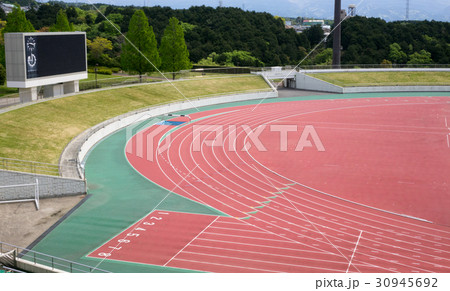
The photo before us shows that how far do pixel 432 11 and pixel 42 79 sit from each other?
54.7 meters

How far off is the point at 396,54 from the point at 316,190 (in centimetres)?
6698

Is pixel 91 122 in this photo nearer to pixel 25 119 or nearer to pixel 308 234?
pixel 25 119

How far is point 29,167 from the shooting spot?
80.7ft

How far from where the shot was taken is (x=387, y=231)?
18.9 meters

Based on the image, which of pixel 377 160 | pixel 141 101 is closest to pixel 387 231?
pixel 377 160

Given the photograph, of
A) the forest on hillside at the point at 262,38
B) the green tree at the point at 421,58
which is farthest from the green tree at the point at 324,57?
the green tree at the point at 421,58

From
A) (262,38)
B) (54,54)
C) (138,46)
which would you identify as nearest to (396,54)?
(262,38)

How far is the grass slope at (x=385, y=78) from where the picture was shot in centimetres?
6072

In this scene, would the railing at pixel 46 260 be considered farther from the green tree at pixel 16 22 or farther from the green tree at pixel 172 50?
the green tree at pixel 172 50

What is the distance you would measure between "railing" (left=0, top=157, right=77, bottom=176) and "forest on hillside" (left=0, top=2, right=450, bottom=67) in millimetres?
48831

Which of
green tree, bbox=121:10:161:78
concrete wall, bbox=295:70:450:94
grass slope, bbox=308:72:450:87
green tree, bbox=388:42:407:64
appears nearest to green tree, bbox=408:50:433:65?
green tree, bbox=388:42:407:64

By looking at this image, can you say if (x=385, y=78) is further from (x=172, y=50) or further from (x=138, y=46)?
(x=138, y=46)

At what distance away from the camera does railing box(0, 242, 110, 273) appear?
15.6 m

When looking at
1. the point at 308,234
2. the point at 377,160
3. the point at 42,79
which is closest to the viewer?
the point at 308,234
